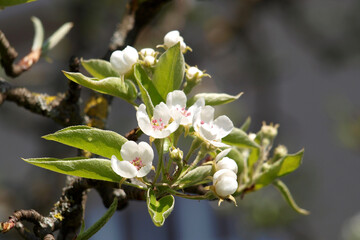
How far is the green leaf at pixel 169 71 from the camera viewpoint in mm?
848

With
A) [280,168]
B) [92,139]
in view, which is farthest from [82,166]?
[280,168]

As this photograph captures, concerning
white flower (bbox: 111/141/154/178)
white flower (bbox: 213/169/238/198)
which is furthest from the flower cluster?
white flower (bbox: 111/141/154/178)

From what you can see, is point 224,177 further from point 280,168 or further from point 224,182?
point 280,168

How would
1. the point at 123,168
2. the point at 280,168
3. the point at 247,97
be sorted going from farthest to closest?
the point at 247,97 → the point at 280,168 → the point at 123,168

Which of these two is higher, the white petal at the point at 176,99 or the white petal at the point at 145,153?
the white petal at the point at 176,99

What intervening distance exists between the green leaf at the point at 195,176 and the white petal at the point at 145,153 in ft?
0.21

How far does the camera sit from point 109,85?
0.85 metres

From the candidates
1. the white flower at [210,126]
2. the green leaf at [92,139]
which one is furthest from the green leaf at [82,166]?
the white flower at [210,126]

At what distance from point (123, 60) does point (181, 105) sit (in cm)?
12

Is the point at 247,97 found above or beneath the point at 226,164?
beneath

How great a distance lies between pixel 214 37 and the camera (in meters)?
3.65

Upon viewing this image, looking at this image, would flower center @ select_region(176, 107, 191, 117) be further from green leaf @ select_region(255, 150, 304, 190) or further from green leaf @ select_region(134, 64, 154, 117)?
green leaf @ select_region(255, 150, 304, 190)

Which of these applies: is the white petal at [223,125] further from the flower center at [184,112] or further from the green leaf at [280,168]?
the green leaf at [280,168]

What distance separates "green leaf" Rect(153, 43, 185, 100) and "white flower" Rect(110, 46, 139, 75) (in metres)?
0.04
